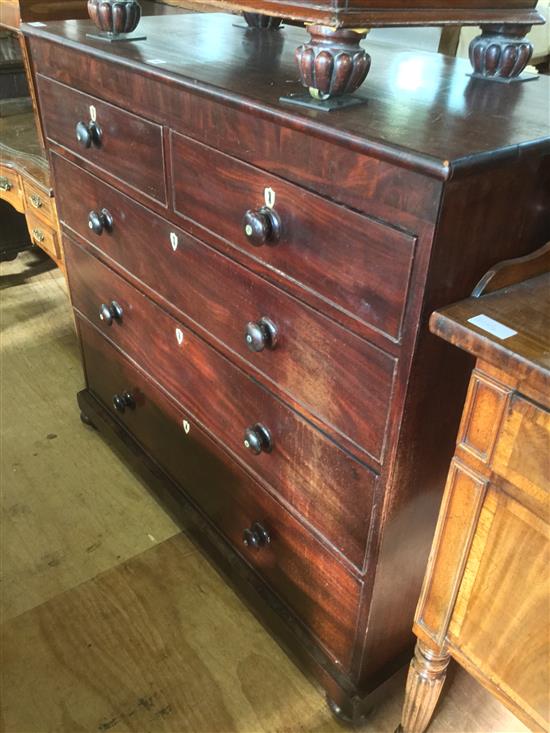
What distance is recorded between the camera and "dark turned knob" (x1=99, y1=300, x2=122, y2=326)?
4.79ft

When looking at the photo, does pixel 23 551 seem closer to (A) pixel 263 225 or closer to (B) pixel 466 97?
(A) pixel 263 225

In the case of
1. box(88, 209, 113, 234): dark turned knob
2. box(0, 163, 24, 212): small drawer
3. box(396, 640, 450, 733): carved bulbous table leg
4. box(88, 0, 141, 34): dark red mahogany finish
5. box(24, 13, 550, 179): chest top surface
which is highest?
box(88, 0, 141, 34): dark red mahogany finish

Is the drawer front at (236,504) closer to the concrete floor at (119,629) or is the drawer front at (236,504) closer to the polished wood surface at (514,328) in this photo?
the concrete floor at (119,629)

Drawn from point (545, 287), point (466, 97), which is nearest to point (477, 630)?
point (545, 287)

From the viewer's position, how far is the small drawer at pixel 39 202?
1.91 meters

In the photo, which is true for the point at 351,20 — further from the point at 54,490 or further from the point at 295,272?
the point at 54,490

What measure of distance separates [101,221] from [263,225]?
23.5 inches

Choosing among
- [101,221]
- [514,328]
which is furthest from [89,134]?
[514,328]

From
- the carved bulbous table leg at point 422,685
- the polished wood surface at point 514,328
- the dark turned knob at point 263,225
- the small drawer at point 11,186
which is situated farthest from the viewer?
the small drawer at point 11,186

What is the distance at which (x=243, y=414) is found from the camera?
1.16 meters

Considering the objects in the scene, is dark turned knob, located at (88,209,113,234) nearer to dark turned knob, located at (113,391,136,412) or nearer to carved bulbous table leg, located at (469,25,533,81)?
dark turned knob, located at (113,391,136,412)

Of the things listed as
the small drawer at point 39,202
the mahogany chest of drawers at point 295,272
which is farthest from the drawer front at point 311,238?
the small drawer at point 39,202

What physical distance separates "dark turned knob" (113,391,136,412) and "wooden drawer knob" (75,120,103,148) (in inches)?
23.1

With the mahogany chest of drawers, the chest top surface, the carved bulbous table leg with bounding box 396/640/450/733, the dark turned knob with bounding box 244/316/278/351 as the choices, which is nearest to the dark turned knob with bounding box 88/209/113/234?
the mahogany chest of drawers
